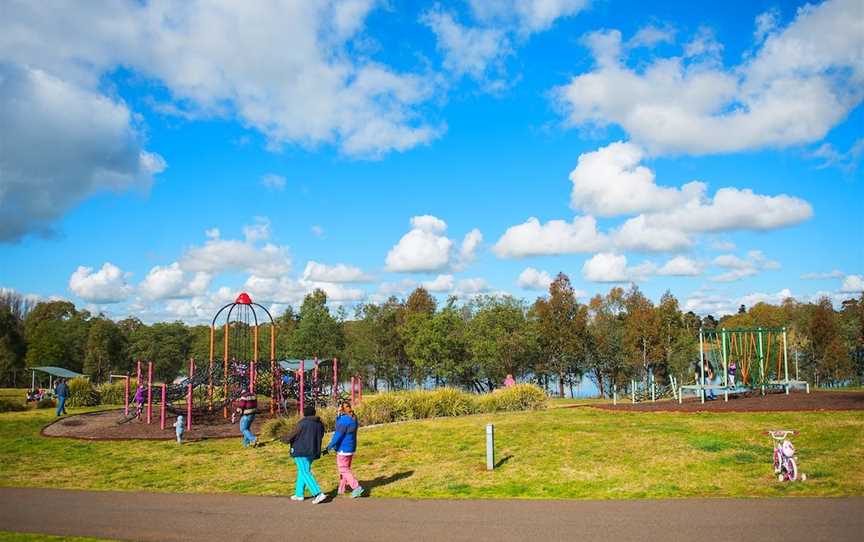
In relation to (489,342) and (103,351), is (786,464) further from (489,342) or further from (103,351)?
(103,351)

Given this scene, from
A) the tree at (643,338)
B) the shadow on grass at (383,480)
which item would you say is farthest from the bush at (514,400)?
the tree at (643,338)

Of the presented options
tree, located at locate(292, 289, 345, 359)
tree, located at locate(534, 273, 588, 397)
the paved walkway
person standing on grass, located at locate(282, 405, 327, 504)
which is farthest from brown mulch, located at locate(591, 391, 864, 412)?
tree, located at locate(292, 289, 345, 359)

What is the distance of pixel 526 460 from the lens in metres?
13.5

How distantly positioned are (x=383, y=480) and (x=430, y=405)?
9805 mm

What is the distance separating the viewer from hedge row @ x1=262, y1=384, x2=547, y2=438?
796 inches

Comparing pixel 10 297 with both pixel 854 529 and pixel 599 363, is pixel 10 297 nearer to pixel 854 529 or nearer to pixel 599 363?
pixel 599 363

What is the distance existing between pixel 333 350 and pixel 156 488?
171ft

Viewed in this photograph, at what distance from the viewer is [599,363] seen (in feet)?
221

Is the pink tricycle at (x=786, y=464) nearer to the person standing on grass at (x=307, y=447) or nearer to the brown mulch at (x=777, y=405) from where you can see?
the person standing on grass at (x=307, y=447)

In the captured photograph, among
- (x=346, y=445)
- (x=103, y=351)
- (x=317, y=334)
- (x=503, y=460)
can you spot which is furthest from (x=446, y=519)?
(x=103, y=351)

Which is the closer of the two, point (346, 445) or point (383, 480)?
point (346, 445)

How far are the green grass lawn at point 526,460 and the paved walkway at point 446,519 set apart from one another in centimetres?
89

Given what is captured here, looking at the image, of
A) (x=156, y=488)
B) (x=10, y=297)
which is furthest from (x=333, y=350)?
(x=10, y=297)

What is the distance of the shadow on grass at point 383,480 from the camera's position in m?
11.8
